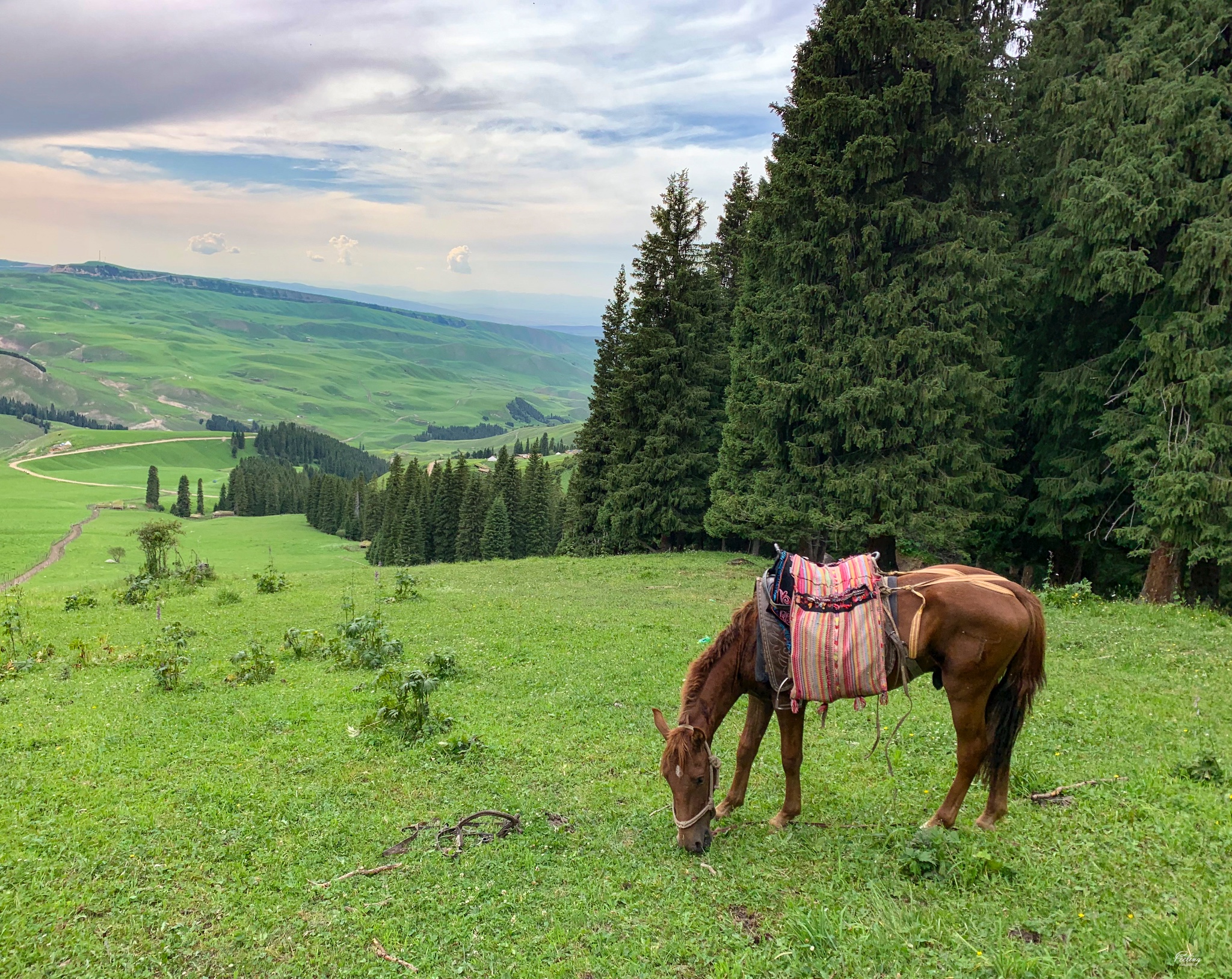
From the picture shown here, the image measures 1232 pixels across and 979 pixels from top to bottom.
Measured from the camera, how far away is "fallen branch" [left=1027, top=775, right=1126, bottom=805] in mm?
6907

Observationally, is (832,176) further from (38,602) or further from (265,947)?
(38,602)

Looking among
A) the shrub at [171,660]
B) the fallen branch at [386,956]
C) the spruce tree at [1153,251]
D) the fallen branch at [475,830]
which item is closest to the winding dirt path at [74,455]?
the shrub at [171,660]

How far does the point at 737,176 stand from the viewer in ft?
121

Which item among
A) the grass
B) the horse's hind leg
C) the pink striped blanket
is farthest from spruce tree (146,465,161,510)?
the horse's hind leg

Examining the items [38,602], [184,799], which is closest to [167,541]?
[38,602]

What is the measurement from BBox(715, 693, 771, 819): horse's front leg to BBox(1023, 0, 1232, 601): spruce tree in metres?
15.2

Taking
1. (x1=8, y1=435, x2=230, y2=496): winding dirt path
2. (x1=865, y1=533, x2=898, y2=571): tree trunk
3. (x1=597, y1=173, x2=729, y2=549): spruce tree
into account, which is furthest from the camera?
(x1=8, y1=435, x2=230, y2=496): winding dirt path

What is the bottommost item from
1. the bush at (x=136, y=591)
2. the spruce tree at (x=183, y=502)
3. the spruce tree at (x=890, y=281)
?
the spruce tree at (x=183, y=502)

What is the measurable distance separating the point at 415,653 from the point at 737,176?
107 ft

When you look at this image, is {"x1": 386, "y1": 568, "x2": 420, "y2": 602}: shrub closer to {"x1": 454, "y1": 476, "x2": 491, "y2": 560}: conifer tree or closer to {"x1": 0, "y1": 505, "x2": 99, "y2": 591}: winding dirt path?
{"x1": 0, "y1": 505, "x2": 99, "y2": 591}: winding dirt path

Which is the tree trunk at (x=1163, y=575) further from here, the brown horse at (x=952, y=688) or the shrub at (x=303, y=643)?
the shrub at (x=303, y=643)

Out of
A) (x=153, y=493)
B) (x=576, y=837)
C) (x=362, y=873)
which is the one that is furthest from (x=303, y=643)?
(x=153, y=493)

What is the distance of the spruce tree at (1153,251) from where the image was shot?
15961 mm

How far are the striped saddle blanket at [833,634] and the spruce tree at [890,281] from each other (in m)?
15.9
